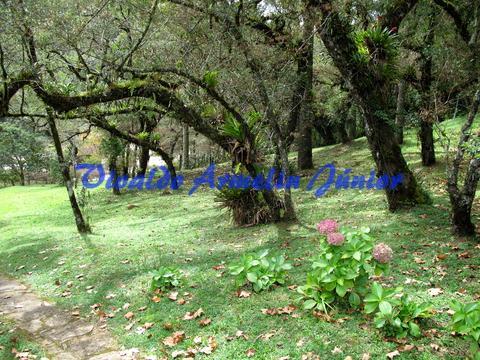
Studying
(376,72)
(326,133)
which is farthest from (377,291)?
(326,133)

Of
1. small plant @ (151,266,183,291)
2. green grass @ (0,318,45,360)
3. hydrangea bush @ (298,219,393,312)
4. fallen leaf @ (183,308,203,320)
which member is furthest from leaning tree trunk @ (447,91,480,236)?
green grass @ (0,318,45,360)

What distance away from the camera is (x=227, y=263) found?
6551mm

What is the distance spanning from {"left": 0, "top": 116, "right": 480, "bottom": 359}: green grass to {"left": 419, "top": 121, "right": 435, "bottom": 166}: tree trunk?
265mm

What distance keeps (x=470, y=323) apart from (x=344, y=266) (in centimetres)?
118

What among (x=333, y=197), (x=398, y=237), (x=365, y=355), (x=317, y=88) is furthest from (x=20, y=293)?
(x=317, y=88)

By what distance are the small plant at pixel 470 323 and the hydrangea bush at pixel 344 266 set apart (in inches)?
29.1

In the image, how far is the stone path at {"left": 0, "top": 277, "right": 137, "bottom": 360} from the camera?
4.47m

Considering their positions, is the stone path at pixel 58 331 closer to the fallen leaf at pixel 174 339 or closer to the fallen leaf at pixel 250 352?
the fallen leaf at pixel 174 339

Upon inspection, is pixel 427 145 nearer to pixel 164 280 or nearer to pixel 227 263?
pixel 227 263

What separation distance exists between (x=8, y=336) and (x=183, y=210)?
8103mm

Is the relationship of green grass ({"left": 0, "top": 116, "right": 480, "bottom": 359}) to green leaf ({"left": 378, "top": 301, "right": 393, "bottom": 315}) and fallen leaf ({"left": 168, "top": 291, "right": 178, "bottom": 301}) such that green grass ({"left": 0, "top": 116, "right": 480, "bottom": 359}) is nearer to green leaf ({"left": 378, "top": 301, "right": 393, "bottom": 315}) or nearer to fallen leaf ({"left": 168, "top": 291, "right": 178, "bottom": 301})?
fallen leaf ({"left": 168, "top": 291, "right": 178, "bottom": 301})

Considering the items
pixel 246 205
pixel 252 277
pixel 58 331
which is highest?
pixel 246 205

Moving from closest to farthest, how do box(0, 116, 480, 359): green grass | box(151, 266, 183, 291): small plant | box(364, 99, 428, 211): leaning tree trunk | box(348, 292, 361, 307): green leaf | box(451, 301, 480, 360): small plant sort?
1. box(451, 301, 480, 360): small plant
2. box(0, 116, 480, 359): green grass
3. box(348, 292, 361, 307): green leaf
4. box(151, 266, 183, 291): small plant
5. box(364, 99, 428, 211): leaning tree trunk

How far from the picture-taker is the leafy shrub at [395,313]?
3.72 meters
